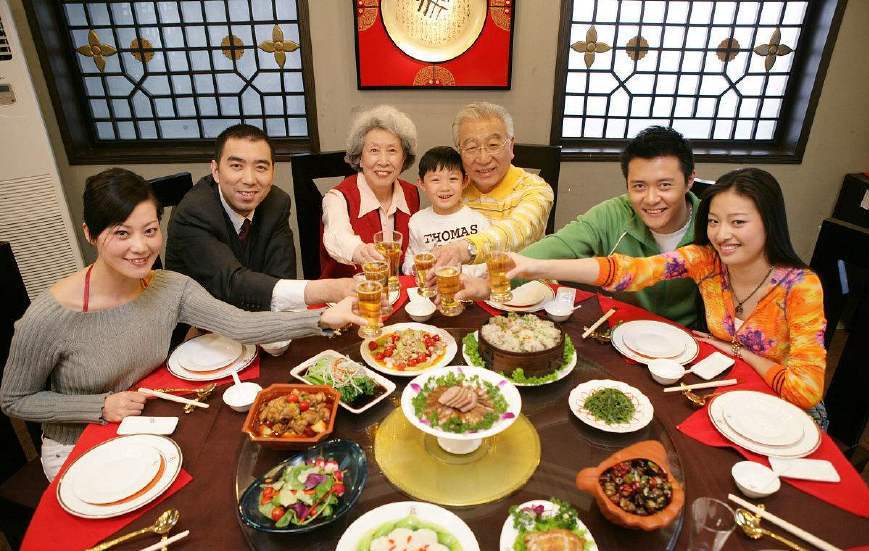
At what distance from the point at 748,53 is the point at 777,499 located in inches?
155

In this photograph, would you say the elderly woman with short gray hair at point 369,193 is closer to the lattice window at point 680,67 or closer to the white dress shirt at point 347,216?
the white dress shirt at point 347,216

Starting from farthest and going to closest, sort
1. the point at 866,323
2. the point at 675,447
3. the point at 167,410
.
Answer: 1. the point at 866,323
2. the point at 167,410
3. the point at 675,447

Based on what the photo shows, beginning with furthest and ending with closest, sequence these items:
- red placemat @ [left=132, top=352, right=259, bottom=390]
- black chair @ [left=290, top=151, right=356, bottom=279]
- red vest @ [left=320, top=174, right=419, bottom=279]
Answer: black chair @ [left=290, top=151, right=356, bottom=279] → red vest @ [left=320, top=174, right=419, bottom=279] → red placemat @ [left=132, top=352, right=259, bottom=390]

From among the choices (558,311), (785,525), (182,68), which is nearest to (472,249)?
(558,311)

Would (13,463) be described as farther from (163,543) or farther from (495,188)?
(495,188)

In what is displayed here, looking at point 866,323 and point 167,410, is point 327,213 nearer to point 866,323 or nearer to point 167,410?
point 167,410

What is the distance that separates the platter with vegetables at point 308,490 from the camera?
1143mm

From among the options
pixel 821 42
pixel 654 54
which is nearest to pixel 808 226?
pixel 821 42

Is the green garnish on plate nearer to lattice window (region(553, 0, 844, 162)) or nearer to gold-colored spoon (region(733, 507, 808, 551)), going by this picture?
gold-colored spoon (region(733, 507, 808, 551))

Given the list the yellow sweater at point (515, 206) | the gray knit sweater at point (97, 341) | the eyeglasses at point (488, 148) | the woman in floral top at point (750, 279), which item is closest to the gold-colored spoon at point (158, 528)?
the gray knit sweater at point (97, 341)

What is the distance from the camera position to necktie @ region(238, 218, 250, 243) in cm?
253

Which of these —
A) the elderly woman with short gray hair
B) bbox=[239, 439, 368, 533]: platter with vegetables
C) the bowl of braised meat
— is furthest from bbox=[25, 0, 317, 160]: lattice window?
bbox=[239, 439, 368, 533]: platter with vegetables

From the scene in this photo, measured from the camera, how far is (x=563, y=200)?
4273 mm

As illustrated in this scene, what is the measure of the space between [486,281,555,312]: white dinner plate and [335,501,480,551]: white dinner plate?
1.06 meters
